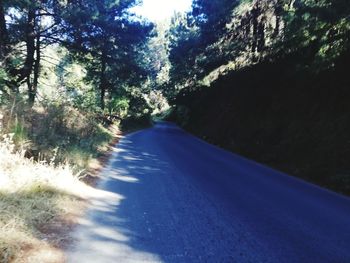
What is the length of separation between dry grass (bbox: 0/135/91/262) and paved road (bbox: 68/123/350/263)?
33cm

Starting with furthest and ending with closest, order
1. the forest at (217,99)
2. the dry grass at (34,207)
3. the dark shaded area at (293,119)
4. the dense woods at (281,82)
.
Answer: the dense woods at (281,82), the dark shaded area at (293,119), the forest at (217,99), the dry grass at (34,207)

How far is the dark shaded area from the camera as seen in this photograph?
12.6 metres

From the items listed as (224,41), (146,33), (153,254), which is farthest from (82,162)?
(224,41)

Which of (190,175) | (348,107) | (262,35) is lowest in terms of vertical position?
(190,175)

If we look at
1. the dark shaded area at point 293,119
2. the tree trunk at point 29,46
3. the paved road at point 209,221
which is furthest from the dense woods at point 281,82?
the tree trunk at point 29,46

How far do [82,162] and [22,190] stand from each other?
13.6ft

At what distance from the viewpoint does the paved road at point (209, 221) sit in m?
4.92

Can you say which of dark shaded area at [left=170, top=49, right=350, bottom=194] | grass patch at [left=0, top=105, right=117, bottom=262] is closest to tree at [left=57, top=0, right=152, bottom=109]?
grass patch at [left=0, top=105, right=117, bottom=262]

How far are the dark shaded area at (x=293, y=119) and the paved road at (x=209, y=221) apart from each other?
213 centimetres

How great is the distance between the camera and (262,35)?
26406 mm

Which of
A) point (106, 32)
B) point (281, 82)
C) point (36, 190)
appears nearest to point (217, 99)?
point (281, 82)

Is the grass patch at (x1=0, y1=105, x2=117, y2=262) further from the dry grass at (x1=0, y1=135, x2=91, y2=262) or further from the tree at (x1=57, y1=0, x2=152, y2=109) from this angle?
the tree at (x1=57, y1=0, x2=152, y2=109)

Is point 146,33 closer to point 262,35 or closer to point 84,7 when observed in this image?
point 84,7

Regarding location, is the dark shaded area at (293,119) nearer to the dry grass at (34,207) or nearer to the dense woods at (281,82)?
the dense woods at (281,82)
